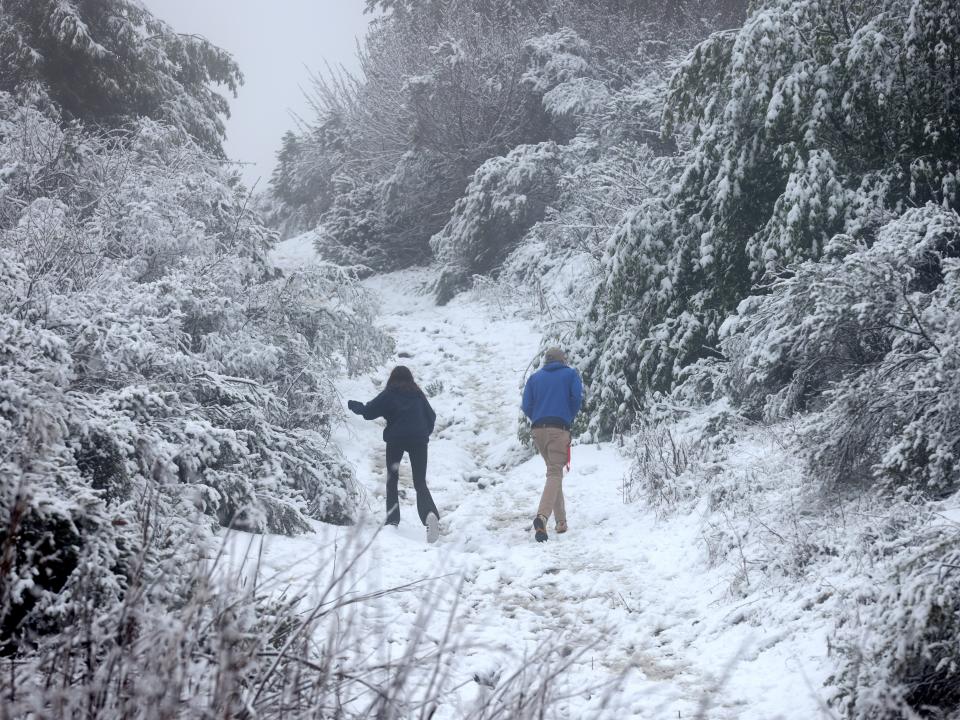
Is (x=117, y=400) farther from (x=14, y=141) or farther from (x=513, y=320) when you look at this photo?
(x=513, y=320)

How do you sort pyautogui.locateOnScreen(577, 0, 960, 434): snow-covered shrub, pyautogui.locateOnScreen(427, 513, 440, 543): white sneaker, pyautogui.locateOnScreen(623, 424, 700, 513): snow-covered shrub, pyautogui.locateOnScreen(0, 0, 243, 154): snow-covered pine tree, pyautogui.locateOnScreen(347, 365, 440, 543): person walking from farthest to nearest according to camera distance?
pyautogui.locateOnScreen(0, 0, 243, 154): snow-covered pine tree < pyautogui.locateOnScreen(347, 365, 440, 543): person walking < pyautogui.locateOnScreen(427, 513, 440, 543): white sneaker < pyautogui.locateOnScreen(577, 0, 960, 434): snow-covered shrub < pyautogui.locateOnScreen(623, 424, 700, 513): snow-covered shrub

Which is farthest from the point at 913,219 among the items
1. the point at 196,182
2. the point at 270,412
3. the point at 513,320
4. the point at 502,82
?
the point at 502,82

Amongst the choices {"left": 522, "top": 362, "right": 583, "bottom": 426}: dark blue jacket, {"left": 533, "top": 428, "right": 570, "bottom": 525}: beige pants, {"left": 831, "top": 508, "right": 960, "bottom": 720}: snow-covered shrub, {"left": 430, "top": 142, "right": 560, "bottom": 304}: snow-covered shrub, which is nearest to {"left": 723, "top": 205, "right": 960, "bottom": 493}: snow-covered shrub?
{"left": 831, "top": 508, "right": 960, "bottom": 720}: snow-covered shrub

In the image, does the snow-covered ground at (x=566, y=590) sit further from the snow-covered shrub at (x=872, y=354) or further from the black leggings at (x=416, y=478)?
the snow-covered shrub at (x=872, y=354)

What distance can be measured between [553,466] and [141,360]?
3850 mm

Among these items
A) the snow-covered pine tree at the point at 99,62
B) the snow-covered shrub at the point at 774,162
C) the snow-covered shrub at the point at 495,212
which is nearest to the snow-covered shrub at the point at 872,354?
the snow-covered shrub at the point at 774,162

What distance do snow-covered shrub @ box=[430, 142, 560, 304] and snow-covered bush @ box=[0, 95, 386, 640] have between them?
6.89 metres

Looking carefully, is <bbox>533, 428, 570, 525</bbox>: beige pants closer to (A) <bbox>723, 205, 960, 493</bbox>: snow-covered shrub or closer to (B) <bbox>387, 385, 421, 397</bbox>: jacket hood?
(B) <bbox>387, 385, 421, 397</bbox>: jacket hood

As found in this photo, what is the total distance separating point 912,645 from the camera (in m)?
3.04

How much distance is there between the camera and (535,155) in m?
18.9

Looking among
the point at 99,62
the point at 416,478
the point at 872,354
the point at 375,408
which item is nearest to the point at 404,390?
the point at 375,408

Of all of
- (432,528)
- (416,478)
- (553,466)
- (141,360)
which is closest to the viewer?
(141,360)

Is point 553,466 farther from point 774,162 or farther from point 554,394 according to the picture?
point 774,162

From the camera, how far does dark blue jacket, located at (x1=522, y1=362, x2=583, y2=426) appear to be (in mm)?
8070
